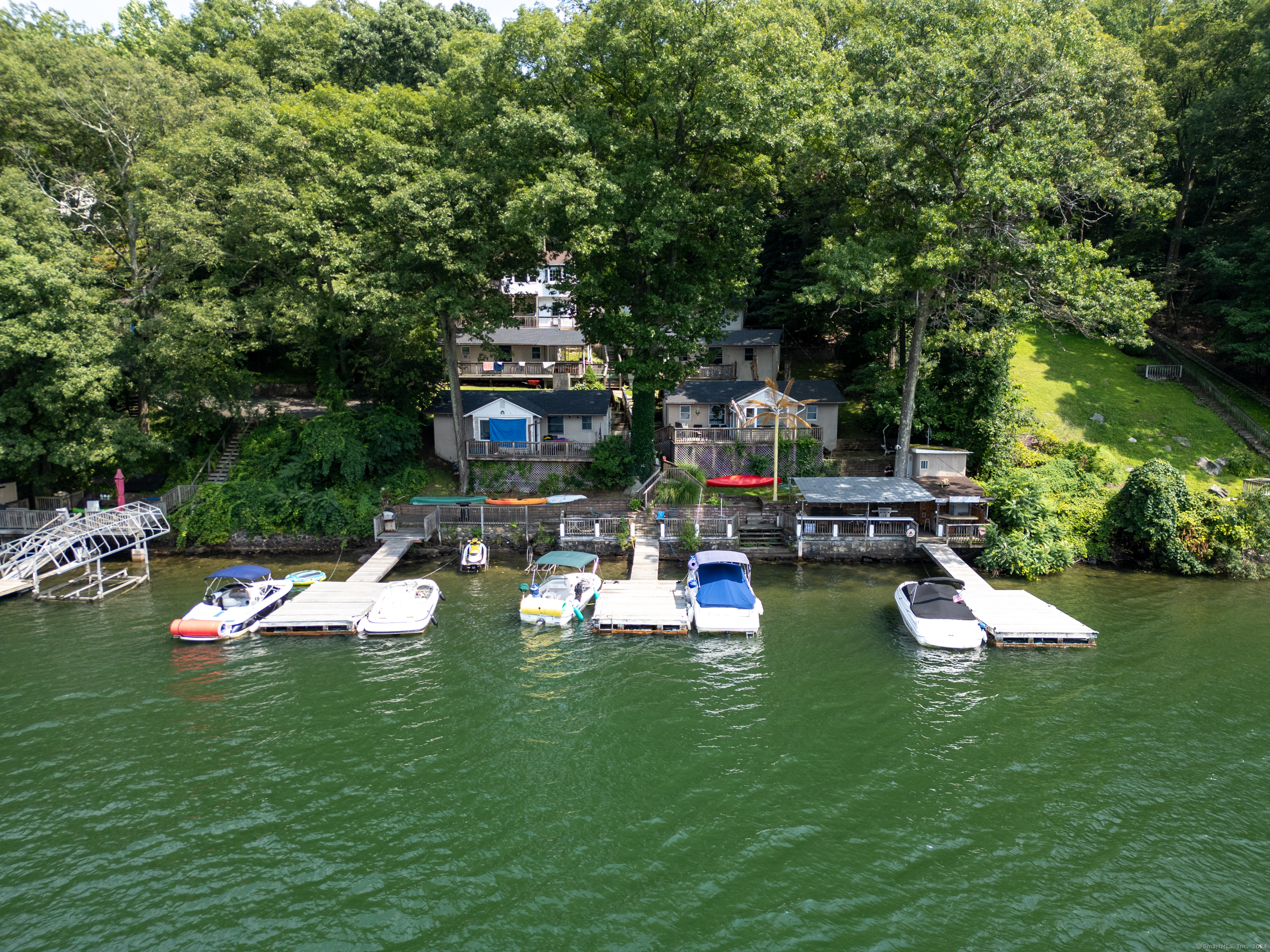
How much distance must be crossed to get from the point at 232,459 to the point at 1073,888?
136ft

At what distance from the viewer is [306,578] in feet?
101

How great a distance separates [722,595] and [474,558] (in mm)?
12404

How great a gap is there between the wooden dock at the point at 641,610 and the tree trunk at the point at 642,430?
34.1ft

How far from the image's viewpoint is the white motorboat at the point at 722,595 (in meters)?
25.8

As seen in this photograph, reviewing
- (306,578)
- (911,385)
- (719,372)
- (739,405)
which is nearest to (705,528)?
(739,405)

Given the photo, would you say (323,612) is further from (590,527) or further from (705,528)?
(705,528)

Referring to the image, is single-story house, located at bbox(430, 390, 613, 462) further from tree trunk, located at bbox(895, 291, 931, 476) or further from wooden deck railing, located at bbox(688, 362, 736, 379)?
tree trunk, located at bbox(895, 291, 931, 476)

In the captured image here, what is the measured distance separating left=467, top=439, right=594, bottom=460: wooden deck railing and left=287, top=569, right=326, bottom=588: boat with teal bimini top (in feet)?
35.0

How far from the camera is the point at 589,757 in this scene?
60.6 ft

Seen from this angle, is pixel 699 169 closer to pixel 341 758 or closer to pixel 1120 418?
pixel 1120 418

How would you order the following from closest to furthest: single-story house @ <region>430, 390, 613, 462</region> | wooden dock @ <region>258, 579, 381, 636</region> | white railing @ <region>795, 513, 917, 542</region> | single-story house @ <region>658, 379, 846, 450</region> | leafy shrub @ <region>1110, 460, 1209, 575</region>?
wooden dock @ <region>258, 579, 381, 636</region> < leafy shrub @ <region>1110, 460, 1209, 575</region> < white railing @ <region>795, 513, 917, 542</region> < single-story house @ <region>430, 390, 613, 462</region> < single-story house @ <region>658, 379, 846, 450</region>

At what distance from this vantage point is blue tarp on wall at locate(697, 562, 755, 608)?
26.3 meters

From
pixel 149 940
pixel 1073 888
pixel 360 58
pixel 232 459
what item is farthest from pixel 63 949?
pixel 360 58

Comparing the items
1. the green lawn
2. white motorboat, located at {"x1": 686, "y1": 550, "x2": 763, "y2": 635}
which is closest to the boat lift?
white motorboat, located at {"x1": 686, "y1": 550, "x2": 763, "y2": 635}
